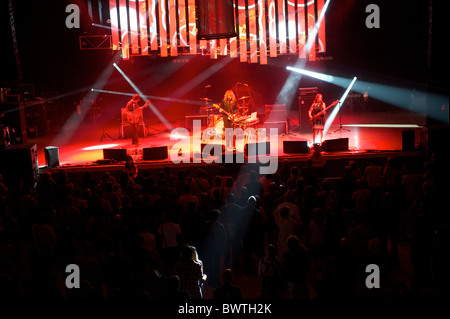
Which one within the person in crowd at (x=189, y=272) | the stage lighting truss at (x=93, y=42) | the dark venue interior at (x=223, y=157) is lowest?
the person in crowd at (x=189, y=272)

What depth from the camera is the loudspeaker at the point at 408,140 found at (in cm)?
1264

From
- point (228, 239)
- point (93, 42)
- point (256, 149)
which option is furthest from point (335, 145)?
point (93, 42)

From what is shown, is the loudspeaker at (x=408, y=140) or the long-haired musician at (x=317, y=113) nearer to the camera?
the loudspeaker at (x=408, y=140)

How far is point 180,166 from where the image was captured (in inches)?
494

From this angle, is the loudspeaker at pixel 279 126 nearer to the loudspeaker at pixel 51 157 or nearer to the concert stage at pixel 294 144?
the concert stage at pixel 294 144

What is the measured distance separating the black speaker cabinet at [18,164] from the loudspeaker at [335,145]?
6815 mm

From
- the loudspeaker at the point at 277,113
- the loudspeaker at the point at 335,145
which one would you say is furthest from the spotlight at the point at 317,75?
the loudspeaker at the point at 335,145

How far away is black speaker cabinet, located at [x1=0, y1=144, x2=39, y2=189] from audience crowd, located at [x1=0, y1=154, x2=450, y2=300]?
275 cm

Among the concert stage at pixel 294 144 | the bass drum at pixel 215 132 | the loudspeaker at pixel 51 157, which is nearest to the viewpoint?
the concert stage at pixel 294 144

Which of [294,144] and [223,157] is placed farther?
[294,144]

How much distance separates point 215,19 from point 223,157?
10.5 feet

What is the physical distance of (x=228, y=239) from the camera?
726cm

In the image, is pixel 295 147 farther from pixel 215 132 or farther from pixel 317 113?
pixel 215 132

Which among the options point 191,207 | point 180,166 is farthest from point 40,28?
point 191,207
